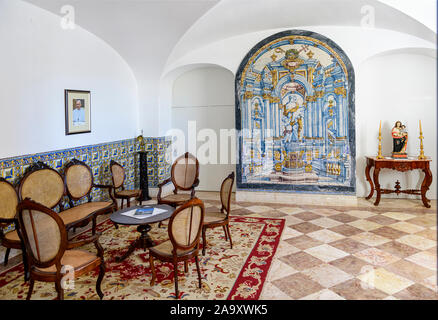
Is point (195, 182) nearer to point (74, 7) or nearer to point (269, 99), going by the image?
point (269, 99)

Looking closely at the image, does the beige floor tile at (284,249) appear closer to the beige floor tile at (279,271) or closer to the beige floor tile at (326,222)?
the beige floor tile at (279,271)

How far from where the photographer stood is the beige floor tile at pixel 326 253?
4.17 metres

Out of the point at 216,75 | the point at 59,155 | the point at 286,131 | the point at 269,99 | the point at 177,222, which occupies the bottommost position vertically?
the point at 177,222

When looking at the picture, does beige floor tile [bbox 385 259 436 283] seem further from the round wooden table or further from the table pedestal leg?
the table pedestal leg

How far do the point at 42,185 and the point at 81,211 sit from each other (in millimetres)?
633

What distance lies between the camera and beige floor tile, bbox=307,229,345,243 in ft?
15.7

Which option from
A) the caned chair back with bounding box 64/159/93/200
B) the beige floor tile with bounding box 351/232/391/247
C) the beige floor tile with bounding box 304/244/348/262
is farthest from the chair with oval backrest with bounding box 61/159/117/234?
the beige floor tile with bounding box 351/232/391/247

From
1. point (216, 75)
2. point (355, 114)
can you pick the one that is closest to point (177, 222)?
point (355, 114)

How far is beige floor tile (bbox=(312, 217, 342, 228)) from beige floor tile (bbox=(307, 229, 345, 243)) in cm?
25

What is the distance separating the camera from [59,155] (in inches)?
205

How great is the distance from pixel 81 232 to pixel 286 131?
4188 mm

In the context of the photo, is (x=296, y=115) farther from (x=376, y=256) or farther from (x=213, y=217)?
(x=376, y=256)

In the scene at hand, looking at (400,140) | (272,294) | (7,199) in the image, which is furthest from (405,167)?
(7,199)

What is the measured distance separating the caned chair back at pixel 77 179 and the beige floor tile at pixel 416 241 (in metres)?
4.74
